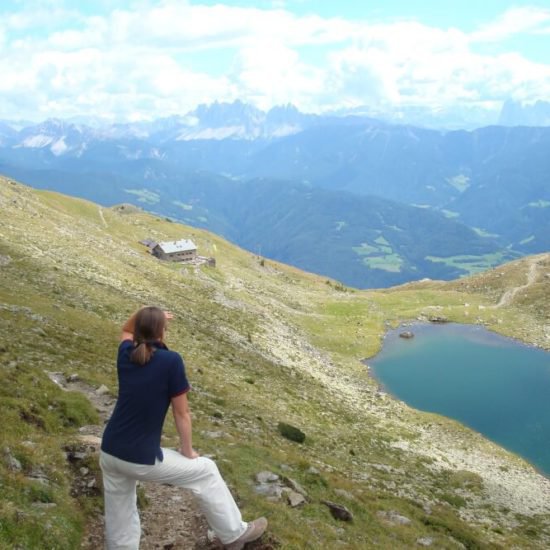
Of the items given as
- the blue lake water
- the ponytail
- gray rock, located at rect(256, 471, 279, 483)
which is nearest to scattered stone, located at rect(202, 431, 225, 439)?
gray rock, located at rect(256, 471, 279, 483)

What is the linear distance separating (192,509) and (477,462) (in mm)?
36951

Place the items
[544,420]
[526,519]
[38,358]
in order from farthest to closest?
1. [544,420]
2. [526,519]
3. [38,358]

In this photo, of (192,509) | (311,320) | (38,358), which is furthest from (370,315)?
(192,509)

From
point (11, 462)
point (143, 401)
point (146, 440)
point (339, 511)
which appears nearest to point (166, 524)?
point (11, 462)

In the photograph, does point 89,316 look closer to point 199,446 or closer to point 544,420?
point 199,446

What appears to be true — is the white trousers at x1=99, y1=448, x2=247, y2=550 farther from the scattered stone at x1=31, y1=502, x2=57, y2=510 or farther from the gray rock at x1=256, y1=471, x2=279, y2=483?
the gray rock at x1=256, y1=471, x2=279, y2=483

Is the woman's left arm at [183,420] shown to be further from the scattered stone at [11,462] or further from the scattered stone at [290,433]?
the scattered stone at [290,433]

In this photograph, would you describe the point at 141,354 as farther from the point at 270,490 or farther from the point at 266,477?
the point at 266,477

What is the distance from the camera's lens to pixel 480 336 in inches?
3629

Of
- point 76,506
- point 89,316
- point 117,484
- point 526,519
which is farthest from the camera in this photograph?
point 89,316

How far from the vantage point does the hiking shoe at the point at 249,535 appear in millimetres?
11375

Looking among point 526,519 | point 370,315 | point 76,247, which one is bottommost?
point 370,315

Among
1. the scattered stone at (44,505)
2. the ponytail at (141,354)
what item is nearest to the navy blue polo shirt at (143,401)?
the ponytail at (141,354)

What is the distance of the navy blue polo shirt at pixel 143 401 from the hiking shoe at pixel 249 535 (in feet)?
10.0
